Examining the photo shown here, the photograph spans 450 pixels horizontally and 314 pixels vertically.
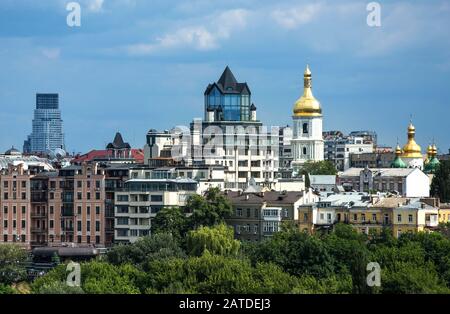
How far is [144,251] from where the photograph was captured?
67.6 meters

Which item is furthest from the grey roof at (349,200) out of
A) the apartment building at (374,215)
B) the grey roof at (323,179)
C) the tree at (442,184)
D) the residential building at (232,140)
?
the grey roof at (323,179)

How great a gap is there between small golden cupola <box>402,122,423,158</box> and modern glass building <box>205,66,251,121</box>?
24.0 m

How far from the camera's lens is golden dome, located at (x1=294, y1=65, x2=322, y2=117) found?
128 metres

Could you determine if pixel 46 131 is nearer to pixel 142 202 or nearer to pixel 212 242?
pixel 142 202

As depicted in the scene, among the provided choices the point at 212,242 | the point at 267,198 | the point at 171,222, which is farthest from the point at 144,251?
the point at 267,198

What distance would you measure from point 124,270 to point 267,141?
40860 mm

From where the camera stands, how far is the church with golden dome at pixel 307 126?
419ft

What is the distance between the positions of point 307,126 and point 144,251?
61.3 meters

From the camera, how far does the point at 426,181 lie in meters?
106

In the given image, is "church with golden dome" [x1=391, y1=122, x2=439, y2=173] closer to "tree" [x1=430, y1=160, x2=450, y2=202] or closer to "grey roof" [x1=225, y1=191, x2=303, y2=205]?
"tree" [x1=430, y1=160, x2=450, y2=202]

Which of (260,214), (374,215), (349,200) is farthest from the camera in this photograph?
(349,200)

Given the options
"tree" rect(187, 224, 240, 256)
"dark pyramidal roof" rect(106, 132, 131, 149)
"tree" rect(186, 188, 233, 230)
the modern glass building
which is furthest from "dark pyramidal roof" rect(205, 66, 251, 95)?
"tree" rect(187, 224, 240, 256)
